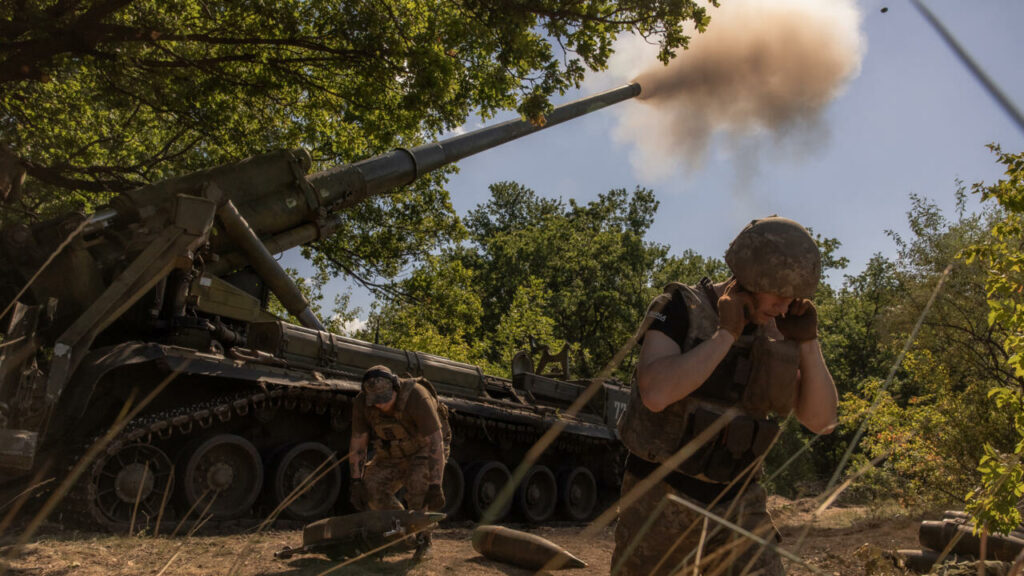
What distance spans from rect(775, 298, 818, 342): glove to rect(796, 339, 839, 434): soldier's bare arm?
0.05 m

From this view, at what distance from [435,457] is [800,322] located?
14.2ft

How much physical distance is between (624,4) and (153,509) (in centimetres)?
669


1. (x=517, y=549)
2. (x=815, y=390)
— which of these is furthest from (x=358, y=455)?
(x=815, y=390)

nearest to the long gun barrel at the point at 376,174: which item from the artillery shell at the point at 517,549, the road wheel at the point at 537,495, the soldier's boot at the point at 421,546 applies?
the artillery shell at the point at 517,549

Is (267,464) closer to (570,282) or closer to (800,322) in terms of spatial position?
(800,322)

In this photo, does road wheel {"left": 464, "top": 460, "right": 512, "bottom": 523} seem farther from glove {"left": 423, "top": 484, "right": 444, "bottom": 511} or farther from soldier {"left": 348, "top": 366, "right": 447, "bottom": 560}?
glove {"left": 423, "top": 484, "right": 444, "bottom": 511}

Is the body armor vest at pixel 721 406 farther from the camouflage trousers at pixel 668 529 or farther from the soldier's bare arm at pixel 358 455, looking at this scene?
the soldier's bare arm at pixel 358 455

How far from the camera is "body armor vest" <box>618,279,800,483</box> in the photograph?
111 inches

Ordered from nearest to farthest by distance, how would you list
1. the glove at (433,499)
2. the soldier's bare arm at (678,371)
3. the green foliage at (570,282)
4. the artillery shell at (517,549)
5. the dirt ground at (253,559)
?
the soldier's bare arm at (678,371) → the dirt ground at (253,559) → the glove at (433,499) → the artillery shell at (517,549) → the green foliage at (570,282)

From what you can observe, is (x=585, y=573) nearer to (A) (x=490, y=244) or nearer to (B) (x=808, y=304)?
(B) (x=808, y=304)

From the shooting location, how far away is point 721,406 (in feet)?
9.78

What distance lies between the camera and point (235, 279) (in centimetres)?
1020

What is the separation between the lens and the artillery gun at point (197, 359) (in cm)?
759

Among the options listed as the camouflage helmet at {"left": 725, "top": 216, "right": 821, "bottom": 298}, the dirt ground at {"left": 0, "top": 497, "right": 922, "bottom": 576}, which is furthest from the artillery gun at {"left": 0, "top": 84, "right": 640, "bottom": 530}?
the camouflage helmet at {"left": 725, "top": 216, "right": 821, "bottom": 298}
